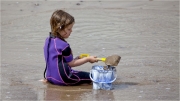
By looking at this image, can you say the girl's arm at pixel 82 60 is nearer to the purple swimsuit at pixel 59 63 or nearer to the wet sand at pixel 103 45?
the purple swimsuit at pixel 59 63

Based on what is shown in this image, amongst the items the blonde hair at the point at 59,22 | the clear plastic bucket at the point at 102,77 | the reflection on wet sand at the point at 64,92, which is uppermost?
the blonde hair at the point at 59,22

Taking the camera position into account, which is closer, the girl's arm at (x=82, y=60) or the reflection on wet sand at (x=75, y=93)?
the reflection on wet sand at (x=75, y=93)

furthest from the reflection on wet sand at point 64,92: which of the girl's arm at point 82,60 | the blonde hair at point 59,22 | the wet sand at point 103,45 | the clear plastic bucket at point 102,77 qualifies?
the blonde hair at point 59,22

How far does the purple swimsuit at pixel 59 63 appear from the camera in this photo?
5.50 meters

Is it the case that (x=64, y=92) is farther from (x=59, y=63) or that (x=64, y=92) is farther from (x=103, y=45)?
(x=103, y=45)

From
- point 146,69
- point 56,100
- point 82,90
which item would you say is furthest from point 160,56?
point 56,100

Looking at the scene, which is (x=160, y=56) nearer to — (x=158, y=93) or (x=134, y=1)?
(x=158, y=93)

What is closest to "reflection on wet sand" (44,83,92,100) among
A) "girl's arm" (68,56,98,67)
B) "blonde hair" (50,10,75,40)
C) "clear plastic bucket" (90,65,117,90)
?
"clear plastic bucket" (90,65,117,90)

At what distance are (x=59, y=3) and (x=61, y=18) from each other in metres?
5.35

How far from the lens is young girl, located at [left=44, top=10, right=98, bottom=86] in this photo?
5.50 metres

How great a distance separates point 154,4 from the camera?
10969 millimetres

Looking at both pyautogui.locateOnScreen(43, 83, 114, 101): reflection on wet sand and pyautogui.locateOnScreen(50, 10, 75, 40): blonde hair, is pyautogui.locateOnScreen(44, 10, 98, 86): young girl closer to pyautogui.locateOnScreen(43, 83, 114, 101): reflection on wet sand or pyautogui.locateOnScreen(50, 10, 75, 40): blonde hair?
pyautogui.locateOnScreen(50, 10, 75, 40): blonde hair

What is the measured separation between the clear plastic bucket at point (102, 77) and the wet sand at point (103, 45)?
0.08m

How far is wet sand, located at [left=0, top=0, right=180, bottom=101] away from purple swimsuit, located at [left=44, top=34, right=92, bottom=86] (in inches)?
3.7
